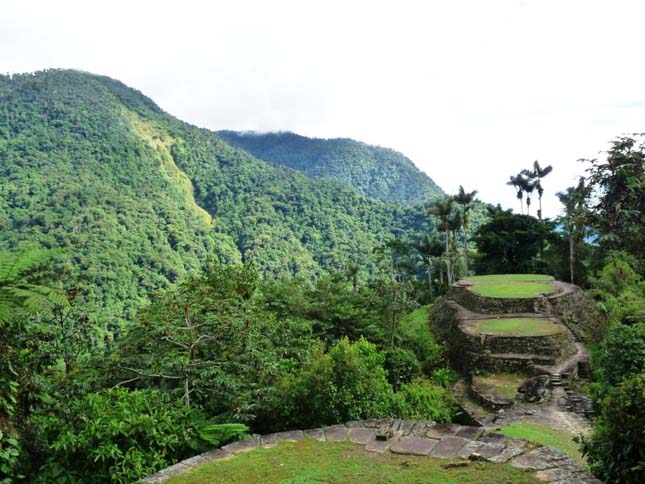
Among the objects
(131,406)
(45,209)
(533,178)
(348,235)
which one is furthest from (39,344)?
(348,235)

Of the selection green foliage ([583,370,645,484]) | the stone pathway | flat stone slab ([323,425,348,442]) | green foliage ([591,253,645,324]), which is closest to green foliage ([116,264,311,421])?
the stone pathway

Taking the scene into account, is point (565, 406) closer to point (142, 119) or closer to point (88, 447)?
point (88, 447)

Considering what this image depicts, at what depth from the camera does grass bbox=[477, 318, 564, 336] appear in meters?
17.2

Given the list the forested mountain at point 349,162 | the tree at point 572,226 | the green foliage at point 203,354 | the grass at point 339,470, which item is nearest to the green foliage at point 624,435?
the grass at point 339,470

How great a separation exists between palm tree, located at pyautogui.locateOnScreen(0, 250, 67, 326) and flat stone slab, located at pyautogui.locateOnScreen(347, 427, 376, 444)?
3.59m

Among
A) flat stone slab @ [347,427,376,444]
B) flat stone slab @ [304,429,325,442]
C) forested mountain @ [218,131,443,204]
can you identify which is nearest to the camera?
flat stone slab @ [347,427,376,444]

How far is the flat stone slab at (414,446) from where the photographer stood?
5.42 metres

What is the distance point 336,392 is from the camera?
21.6 ft

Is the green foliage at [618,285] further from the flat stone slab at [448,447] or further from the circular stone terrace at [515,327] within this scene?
the flat stone slab at [448,447]

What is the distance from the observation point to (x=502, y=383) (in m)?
15.7

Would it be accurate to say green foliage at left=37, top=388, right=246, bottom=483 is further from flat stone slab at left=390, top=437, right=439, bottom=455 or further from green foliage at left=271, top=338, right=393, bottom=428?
flat stone slab at left=390, top=437, right=439, bottom=455

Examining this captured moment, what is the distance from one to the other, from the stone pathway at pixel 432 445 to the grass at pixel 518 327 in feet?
40.2

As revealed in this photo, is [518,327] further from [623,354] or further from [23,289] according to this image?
[23,289]

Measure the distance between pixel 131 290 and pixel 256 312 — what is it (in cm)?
4378
